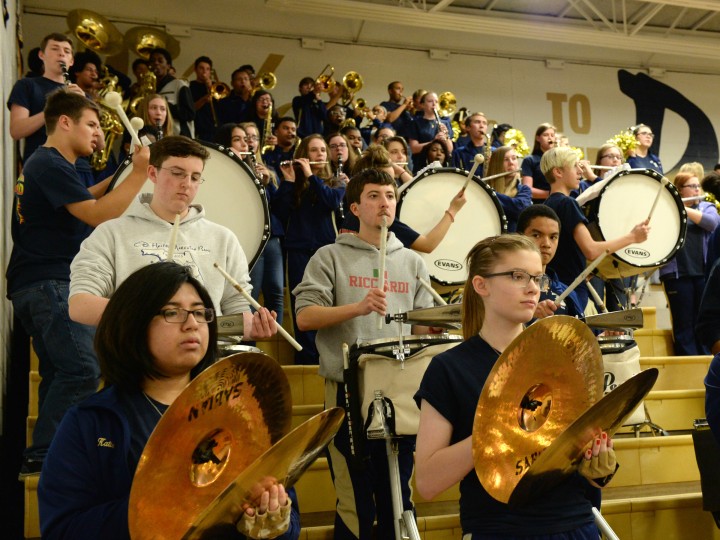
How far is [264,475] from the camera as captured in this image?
1515 millimetres

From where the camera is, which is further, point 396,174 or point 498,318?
point 396,174

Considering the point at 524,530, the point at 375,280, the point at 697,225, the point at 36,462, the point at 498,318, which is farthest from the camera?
the point at 697,225

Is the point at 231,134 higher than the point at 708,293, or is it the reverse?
the point at 231,134

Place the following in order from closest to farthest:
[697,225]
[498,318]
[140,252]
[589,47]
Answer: [498,318] → [140,252] → [697,225] → [589,47]

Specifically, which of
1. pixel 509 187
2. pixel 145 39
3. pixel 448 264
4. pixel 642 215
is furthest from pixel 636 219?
pixel 145 39

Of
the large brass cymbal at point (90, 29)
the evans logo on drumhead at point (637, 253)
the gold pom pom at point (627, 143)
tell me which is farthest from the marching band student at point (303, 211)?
the large brass cymbal at point (90, 29)

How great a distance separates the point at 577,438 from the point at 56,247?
2415 millimetres

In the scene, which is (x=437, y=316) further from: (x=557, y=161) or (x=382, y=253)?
(x=557, y=161)

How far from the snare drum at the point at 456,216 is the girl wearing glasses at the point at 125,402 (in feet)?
10.5

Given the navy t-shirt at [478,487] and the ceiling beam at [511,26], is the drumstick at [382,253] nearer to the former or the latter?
the navy t-shirt at [478,487]

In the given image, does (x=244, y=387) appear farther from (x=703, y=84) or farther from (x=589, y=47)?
(x=703, y=84)

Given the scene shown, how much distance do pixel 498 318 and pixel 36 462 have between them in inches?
80.6

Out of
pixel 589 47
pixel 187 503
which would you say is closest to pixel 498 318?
pixel 187 503

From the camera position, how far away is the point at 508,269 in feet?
6.99
